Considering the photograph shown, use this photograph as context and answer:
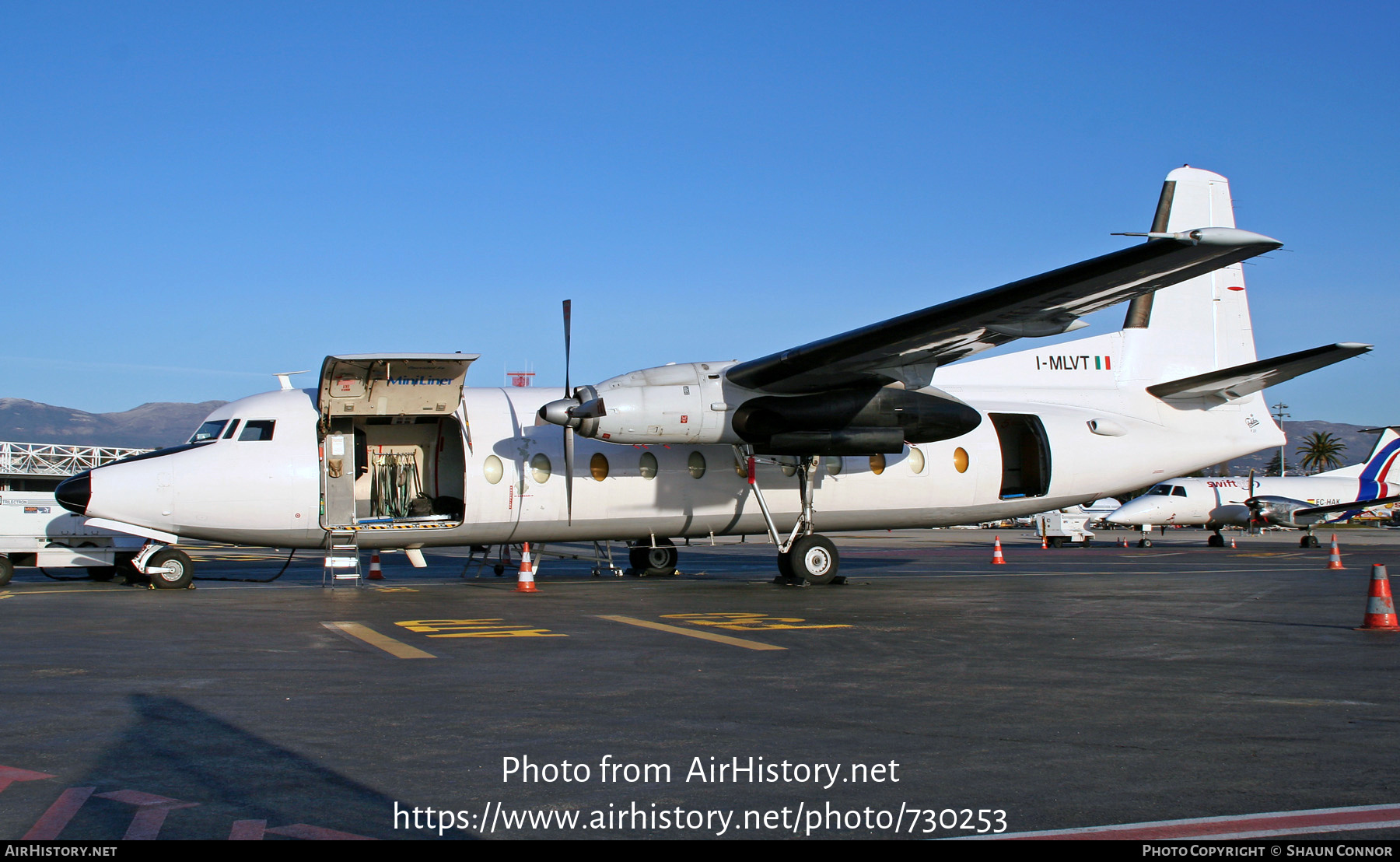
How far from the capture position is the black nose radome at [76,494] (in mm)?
15883

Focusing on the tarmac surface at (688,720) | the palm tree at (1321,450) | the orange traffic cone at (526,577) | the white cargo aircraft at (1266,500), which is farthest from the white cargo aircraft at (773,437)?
the palm tree at (1321,450)

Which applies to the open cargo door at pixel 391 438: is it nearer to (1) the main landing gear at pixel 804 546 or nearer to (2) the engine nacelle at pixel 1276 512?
(1) the main landing gear at pixel 804 546

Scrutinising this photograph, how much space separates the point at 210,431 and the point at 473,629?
27.0 ft

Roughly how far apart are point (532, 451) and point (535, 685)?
10.2 meters

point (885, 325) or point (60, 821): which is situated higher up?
point (885, 325)

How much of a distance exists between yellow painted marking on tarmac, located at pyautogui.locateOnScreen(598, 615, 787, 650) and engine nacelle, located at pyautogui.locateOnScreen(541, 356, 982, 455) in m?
3.99

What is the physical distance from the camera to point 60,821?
165 inches

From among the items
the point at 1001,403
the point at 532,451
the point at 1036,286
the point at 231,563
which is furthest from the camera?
the point at 231,563

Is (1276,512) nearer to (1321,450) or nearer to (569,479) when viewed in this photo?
(569,479)

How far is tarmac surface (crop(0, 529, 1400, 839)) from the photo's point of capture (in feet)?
14.5

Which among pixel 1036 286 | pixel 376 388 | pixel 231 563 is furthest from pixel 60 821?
pixel 231 563

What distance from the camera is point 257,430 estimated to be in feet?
55.4

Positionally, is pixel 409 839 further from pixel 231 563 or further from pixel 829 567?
pixel 231 563

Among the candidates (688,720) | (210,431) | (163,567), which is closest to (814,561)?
(210,431)
